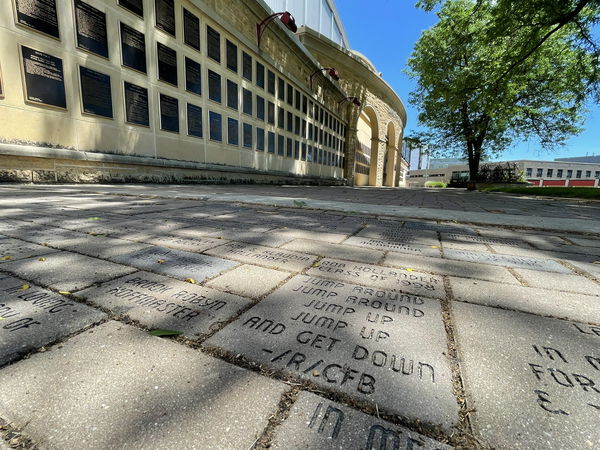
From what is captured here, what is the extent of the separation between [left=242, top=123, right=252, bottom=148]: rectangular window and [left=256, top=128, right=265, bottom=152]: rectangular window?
1.60ft

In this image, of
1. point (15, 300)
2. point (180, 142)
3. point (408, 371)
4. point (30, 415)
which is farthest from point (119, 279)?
point (180, 142)

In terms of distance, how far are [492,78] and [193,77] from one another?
10.1 metres

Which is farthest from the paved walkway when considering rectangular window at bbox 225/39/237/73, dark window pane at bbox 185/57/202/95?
rectangular window at bbox 225/39/237/73

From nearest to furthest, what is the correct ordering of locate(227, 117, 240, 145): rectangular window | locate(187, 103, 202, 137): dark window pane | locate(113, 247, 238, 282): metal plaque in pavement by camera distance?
locate(113, 247, 238, 282): metal plaque in pavement
locate(187, 103, 202, 137): dark window pane
locate(227, 117, 240, 145): rectangular window

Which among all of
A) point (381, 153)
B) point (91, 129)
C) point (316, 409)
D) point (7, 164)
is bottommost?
point (316, 409)

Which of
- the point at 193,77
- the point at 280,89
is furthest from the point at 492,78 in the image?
the point at 193,77

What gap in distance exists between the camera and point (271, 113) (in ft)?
40.2

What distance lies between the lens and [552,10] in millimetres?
7211

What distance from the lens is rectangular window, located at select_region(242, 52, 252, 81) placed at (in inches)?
411

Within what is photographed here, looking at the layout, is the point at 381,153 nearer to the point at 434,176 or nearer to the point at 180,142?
the point at 180,142

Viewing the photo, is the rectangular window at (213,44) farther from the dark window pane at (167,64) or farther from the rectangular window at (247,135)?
the rectangular window at (247,135)

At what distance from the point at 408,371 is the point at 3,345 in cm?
118

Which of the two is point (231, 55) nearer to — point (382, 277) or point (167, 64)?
point (167, 64)

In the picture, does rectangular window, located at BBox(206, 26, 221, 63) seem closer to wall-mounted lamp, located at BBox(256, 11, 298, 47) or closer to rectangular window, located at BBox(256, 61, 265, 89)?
rectangular window, located at BBox(256, 61, 265, 89)
